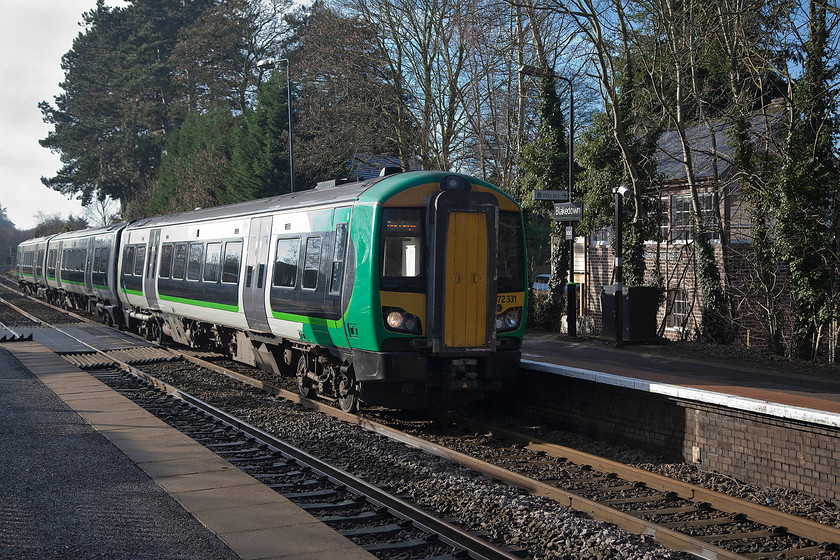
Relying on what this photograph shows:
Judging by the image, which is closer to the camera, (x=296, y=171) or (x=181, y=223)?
(x=181, y=223)

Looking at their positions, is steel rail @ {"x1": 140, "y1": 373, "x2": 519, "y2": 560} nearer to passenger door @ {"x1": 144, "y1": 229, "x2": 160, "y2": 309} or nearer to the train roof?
the train roof

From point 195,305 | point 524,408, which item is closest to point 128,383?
point 195,305

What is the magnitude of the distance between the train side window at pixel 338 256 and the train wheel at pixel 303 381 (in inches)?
90.7

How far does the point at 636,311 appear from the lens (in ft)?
60.5

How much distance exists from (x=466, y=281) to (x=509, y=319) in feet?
3.16

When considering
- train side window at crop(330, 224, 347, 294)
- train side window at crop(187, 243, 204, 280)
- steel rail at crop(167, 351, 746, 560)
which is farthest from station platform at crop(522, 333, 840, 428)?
train side window at crop(187, 243, 204, 280)

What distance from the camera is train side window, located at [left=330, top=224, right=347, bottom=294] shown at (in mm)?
11055

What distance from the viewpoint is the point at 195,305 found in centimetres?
1738

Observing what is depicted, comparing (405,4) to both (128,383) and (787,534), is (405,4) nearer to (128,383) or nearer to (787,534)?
(128,383)

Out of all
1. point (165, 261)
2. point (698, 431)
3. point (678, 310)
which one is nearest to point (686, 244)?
point (678, 310)

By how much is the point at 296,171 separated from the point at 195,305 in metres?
20.9

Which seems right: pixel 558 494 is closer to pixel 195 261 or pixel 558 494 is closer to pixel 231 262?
pixel 231 262

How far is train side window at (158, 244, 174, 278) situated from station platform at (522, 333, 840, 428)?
8413 millimetres

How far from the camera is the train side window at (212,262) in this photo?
15860mm
